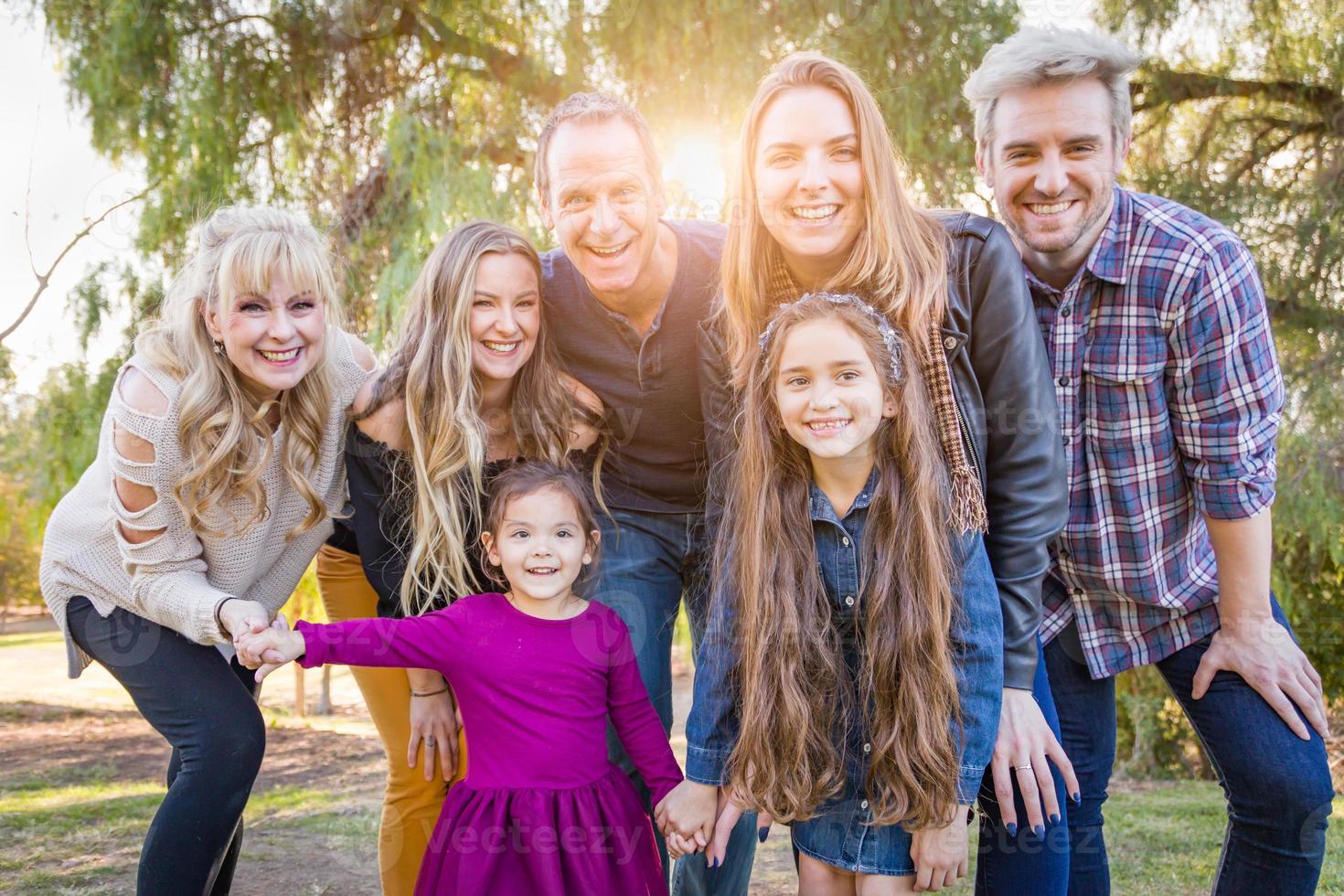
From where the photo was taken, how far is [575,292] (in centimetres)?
255

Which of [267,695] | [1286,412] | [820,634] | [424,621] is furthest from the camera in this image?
[267,695]

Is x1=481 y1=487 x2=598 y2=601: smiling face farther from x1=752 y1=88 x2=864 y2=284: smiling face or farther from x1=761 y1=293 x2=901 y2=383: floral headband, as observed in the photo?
x1=752 y1=88 x2=864 y2=284: smiling face

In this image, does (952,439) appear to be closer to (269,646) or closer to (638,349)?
(638,349)

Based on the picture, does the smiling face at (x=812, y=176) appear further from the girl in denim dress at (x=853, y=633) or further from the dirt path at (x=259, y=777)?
the dirt path at (x=259, y=777)

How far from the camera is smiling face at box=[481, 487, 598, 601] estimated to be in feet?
7.22

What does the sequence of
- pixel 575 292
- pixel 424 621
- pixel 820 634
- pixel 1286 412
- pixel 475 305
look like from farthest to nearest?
pixel 1286 412 < pixel 575 292 < pixel 475 305 < pixel 424 621 < pixel 820 634

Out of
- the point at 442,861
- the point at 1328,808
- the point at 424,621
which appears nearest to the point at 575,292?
the point at 424,621

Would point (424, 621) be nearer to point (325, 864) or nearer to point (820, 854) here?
point (820, 854)

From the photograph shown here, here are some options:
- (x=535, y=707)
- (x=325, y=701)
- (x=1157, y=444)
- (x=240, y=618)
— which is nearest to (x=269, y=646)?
(x=240, y=618)

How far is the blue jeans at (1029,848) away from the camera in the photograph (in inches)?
80.8

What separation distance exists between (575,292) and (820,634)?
103 centimetres

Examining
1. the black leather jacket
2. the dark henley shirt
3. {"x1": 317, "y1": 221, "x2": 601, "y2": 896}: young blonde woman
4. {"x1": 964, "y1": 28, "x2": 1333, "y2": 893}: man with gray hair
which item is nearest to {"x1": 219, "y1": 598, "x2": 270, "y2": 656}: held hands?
{"x1": 317, "y1": 221, "x2": 601, "y2": 896}: young blonde woman

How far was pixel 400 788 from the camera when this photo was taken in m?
2.50

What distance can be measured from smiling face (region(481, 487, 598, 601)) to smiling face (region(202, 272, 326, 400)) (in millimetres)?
557
